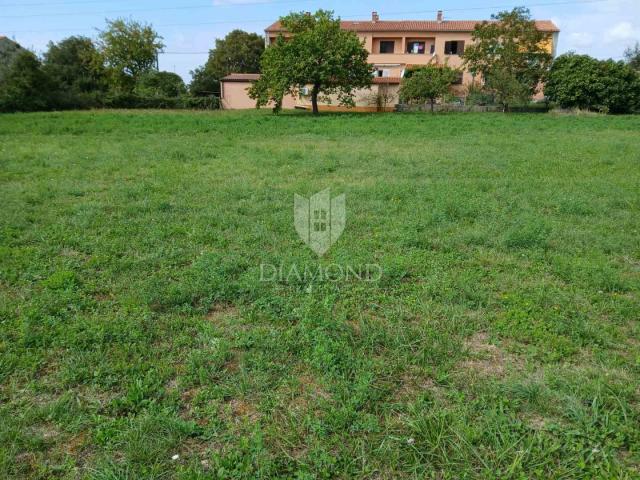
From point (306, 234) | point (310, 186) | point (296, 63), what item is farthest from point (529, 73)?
point (306, 234)

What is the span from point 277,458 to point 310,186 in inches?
219

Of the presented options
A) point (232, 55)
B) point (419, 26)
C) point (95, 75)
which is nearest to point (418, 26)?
point (419, 26)

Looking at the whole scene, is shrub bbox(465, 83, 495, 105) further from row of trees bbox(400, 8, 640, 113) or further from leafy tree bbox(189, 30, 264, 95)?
leafy tree bbox(189, 30, 264, 95)

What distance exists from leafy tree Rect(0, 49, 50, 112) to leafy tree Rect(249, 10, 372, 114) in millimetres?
13606

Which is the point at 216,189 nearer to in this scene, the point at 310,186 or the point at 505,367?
the point at 310,186

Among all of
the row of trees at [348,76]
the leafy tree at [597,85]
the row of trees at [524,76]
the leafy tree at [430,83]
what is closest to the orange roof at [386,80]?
the row of trees at [348,76]

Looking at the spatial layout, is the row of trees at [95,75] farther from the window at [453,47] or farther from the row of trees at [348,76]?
the window at [453,47]

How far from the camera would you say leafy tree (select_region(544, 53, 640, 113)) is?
94.7 ft

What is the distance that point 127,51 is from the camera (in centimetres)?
4275

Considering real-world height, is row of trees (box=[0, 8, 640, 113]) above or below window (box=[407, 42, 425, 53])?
below

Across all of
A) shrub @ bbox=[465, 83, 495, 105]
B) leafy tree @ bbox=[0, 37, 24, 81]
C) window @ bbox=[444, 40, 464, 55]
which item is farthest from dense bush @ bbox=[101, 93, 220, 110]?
window @ bbox=[444, 40, 464, 55]

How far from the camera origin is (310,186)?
732 centimetres

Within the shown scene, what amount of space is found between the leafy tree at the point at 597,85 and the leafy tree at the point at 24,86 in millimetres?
33989

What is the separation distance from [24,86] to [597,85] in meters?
36.1
